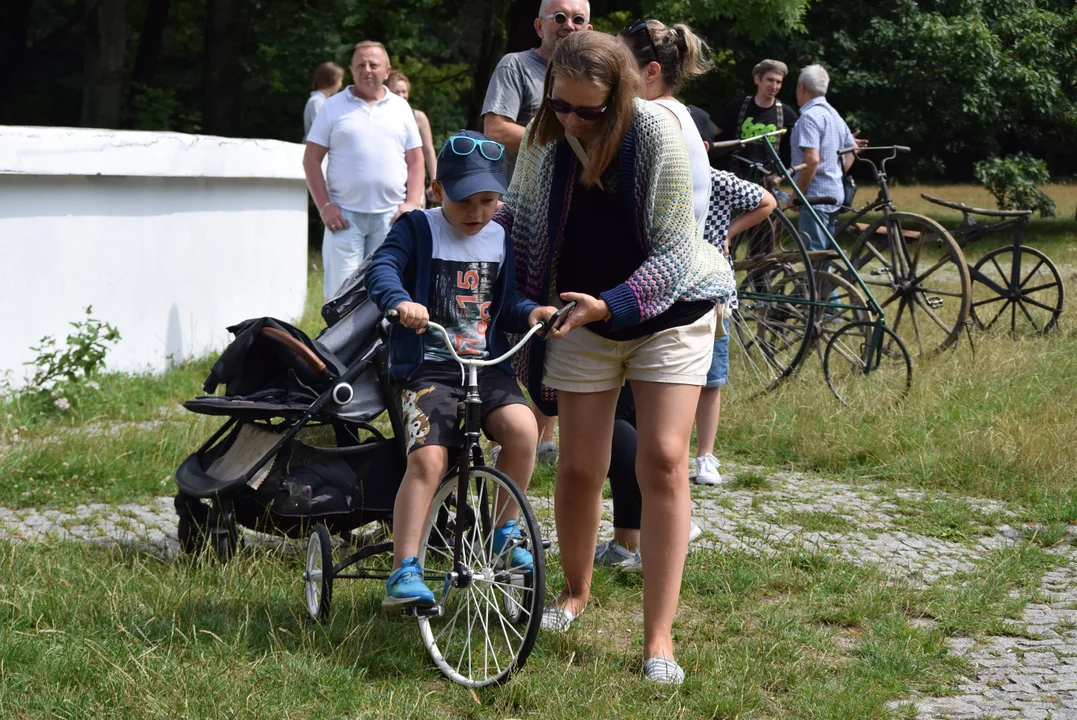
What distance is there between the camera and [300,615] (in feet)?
14.6

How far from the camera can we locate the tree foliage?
22.3m

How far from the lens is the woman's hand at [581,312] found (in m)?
3.72

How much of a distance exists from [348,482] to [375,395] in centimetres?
32

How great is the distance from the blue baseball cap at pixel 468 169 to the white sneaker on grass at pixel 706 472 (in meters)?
2.92

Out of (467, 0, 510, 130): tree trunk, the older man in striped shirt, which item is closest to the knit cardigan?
the older man in striped shirt

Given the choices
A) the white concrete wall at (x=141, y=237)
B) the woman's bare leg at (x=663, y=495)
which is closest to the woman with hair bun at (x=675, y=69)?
the woman's bare leg at (x=663, y=495)

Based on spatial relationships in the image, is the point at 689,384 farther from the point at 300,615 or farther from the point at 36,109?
the point at 36,109

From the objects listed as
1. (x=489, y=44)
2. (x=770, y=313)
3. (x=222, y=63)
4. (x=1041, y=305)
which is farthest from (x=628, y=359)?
(x=489, y=44)

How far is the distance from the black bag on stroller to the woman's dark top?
1.01 meters

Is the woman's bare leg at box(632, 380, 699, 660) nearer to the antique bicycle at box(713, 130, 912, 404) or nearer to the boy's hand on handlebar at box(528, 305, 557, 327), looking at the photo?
the boy's hand on handlebar at box(528, 305, 557, 327)

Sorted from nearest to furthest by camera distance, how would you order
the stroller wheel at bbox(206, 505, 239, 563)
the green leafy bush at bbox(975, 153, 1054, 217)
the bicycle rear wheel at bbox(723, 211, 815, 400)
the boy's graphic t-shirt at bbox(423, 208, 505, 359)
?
the boy's graphic t-shirt at bbox(423, 208, 505, 359) < the stroller wheel at bbox(206, 505, 239, 563) < the bicycle rear wheel at bbox(723, 211, 815, 400) < the green leafy bush at bbox(975, 153, 1054, 217)

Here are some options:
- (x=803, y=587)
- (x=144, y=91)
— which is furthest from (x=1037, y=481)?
(x=144, y=91)

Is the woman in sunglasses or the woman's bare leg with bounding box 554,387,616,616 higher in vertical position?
the woman in sunglasses

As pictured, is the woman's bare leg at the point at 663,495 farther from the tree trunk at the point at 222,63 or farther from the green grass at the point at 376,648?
the tree trunk at the point at 222,63
